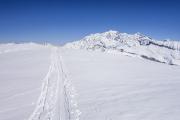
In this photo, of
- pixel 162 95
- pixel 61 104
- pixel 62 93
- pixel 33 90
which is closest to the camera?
pixel 61 104

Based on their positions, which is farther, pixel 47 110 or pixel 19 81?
pixel 19 81

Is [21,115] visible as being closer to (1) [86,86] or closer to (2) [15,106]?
(2) [15,106]

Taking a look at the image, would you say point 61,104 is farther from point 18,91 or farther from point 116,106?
point 18,91

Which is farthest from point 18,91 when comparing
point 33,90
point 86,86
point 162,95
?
point 162,95

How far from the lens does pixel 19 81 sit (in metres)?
25.2

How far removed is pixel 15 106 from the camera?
16062mm

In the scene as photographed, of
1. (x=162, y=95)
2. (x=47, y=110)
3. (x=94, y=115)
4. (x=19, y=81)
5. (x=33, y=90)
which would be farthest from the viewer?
(x=19, y=81)

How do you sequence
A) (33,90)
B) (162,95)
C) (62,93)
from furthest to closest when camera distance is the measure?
(33,90), (62,93), (162,95)

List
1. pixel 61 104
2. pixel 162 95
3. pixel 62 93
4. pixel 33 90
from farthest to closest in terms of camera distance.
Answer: pixel 33 90, pixel 62 93, pixel 162 95, pixel 61 104

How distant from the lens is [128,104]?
14.8 metres

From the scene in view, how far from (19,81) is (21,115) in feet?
38.6

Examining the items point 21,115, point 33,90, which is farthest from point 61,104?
point 33,90

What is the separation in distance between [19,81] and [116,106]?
13.6m

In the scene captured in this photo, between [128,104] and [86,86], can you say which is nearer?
[128,104]
